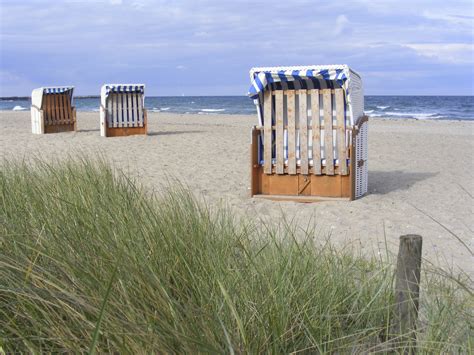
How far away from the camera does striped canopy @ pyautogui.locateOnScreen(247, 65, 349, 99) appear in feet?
23.9

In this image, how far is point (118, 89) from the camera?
50.3ft

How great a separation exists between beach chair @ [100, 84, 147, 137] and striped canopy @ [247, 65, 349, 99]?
7991 mm

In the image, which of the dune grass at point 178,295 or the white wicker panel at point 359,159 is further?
the white wicker panel at point 359,159

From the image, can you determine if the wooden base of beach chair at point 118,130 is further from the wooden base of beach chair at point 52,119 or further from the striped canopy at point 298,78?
the striped canopy at point 298,78

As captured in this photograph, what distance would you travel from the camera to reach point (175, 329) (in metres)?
2.38

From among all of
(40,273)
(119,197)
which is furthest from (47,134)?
(40,273)

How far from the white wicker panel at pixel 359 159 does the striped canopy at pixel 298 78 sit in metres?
0.68

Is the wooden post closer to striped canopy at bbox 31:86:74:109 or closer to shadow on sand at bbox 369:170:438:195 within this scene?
shadow on sand at bbox 369:170:438:195

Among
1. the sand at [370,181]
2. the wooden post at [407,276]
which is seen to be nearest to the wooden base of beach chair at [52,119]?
the sand at [370,181]

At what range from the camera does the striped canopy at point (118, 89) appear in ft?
49.5

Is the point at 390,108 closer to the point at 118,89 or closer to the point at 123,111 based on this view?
the point at 123,111

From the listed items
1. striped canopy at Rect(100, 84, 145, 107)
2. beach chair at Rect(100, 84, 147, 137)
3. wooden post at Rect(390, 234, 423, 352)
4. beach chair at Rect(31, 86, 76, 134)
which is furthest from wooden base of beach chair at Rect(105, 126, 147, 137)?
wooden post at Rect(390, 234, 423, 352)

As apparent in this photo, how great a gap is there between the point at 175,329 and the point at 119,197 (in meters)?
1.67

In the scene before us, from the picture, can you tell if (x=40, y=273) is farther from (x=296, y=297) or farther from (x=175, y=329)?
(x=296, y=297)
